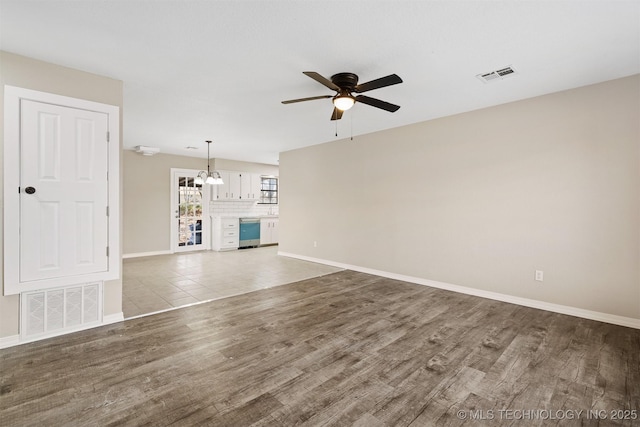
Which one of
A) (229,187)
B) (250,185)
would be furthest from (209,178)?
(250,185)

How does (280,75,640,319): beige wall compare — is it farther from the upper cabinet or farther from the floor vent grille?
the floor vent grille

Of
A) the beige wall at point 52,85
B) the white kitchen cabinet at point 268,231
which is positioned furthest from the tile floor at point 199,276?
the white kitchen cabinet at point 268,231

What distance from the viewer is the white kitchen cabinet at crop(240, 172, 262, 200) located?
8641mm

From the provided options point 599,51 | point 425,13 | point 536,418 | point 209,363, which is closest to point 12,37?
point 209,363

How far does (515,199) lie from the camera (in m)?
3.76

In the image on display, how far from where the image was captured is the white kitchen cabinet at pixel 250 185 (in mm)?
8641

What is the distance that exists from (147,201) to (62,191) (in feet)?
15.7

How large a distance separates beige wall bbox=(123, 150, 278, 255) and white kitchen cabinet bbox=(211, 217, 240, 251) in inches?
45.6

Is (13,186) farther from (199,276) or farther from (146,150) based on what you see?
(146,150)

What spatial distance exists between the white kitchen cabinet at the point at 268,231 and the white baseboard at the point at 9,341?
20.7ft

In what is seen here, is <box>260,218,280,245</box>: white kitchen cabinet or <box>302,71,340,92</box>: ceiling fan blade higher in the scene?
<box>302,71,340,92</box>: ceiling fan blade

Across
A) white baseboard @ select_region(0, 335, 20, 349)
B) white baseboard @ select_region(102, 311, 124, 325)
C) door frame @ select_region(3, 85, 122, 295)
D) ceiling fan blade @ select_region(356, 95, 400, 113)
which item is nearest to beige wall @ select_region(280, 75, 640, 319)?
ceiling fan blade @ select_region(356, 95, 400, 113)

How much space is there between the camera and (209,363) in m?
2.34

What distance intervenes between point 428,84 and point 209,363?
351cm
